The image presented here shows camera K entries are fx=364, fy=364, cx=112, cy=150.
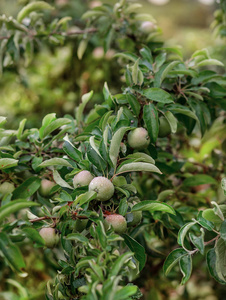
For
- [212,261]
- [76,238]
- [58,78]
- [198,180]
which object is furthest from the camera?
[58,78]

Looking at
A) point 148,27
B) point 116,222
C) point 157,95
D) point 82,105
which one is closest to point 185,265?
point 116,222

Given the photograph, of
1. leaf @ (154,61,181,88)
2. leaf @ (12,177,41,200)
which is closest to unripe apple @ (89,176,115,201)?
leaf @ (12,177,41,200)

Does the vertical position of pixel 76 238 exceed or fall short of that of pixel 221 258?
it exceeds it

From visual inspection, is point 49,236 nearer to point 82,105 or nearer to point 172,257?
point 172,257

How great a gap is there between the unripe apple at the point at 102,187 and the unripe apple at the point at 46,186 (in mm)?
234

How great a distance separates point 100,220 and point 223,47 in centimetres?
119

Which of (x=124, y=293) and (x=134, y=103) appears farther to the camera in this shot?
(x=134, y=103)

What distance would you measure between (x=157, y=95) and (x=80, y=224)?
0.34m

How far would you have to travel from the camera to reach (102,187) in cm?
67

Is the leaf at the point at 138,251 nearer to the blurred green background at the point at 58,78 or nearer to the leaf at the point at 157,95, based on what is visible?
the leaf at the point at 157,95

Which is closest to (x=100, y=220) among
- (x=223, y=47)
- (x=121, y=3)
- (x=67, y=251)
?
(x=67, y=251)

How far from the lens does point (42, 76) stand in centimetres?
210

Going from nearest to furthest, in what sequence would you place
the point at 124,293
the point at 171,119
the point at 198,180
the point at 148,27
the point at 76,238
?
the point at 124,293
the point at 76,238
the point at 171,119
the point at 198,180
the point at 148,27

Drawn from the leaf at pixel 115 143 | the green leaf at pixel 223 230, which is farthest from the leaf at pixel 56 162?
the green leaf at pixel 223 230
